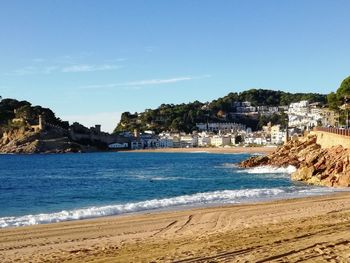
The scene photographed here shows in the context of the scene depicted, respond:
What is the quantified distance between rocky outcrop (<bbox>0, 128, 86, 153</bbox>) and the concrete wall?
11473 centimetres

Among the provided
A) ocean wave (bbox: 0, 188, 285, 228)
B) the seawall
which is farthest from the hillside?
ocean wave (bbox: 0, 188, 285, 228)

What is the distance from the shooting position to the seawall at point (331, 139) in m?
42.2

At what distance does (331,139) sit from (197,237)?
38572mm

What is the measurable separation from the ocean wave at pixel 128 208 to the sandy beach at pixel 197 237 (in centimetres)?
157

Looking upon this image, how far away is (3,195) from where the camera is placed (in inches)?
1330

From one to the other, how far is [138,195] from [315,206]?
1356cm

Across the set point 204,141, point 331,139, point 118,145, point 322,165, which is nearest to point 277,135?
point 204,141

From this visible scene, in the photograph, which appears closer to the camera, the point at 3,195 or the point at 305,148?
the point at 3,195

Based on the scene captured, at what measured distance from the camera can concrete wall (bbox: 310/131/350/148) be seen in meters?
42.1

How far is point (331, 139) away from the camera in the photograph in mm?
48969

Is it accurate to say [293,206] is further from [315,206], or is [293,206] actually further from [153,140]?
[153,140]

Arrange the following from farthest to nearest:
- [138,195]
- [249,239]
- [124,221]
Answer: [138,195] < [124,221] < [249,239]

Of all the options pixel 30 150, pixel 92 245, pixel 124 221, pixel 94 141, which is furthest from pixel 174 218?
pixel 94 141

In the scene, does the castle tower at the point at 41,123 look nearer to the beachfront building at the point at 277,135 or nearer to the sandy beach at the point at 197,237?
the beachfront building at the point at 277,135
